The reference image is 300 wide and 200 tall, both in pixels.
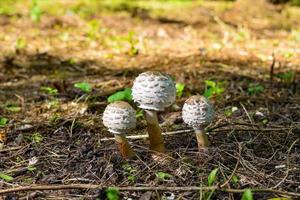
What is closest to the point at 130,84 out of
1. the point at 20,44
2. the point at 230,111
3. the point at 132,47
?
the point at 230,111

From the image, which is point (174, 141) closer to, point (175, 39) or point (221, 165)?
point (221, 165)

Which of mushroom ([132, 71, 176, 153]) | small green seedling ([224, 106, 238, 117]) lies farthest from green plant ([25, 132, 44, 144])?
small green seedling ([224, 106, 238, 117])

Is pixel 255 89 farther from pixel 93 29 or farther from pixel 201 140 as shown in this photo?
pixel 93 29

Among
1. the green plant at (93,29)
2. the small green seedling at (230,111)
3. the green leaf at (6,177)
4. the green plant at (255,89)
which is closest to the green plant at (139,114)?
the small green seedling at (230,111)

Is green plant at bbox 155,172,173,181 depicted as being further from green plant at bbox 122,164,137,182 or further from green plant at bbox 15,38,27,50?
green plant at bbox 15,38,27,50

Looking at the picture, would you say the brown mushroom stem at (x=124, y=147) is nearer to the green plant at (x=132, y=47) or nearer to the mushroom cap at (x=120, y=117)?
the mushroom cap at (x=120, y=117)

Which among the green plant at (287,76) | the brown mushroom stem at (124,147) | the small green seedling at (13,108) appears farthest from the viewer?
the green plant at (287,76)
